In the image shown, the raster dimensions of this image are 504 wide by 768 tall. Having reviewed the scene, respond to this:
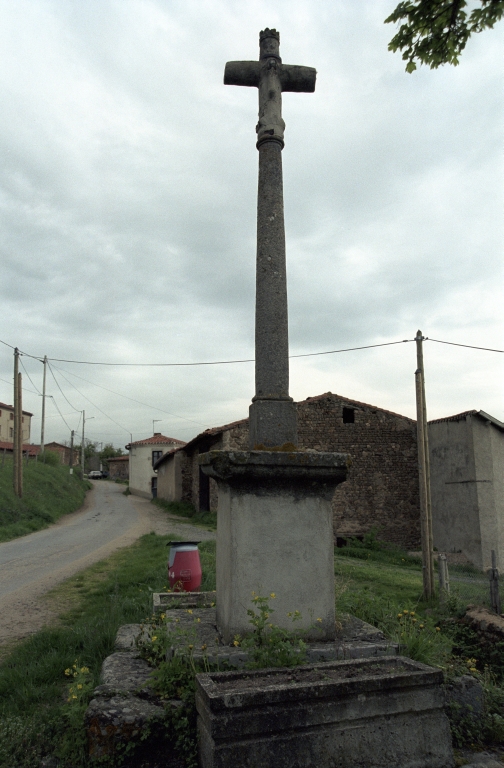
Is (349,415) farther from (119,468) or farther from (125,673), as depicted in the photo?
(119,468)

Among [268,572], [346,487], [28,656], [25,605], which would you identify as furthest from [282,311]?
[346,487]

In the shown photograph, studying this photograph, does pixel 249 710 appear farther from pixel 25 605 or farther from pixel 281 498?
pixel 25 605

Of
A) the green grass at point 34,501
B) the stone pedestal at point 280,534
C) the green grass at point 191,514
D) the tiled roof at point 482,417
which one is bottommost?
the green grass at point 191,514

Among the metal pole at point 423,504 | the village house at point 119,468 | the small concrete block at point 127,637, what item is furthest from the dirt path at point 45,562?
the village house at point 119,468

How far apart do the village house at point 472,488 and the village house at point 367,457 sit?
1.09 m

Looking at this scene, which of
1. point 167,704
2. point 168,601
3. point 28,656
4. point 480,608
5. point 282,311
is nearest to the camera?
point 167,704

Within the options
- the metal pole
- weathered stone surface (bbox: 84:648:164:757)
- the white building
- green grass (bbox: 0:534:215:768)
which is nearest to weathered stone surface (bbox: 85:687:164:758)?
weathered stone surface (bbox: 84:648:164:757)

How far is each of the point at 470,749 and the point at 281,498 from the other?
1.83 m

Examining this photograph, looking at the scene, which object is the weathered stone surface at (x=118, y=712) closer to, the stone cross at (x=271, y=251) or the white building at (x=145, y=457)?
the stone cross at (x=271, y=251)

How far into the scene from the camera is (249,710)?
2.55 m

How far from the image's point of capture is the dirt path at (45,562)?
21.1 ft

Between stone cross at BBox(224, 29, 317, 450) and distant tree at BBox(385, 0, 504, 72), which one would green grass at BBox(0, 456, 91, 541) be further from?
distant tree at BBox(385, 0, 504, 72)

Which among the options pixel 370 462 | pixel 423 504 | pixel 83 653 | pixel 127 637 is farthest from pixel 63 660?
pixel 370 462

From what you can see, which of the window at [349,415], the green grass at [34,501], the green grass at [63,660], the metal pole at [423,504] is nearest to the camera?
the green grass at [63,660]
